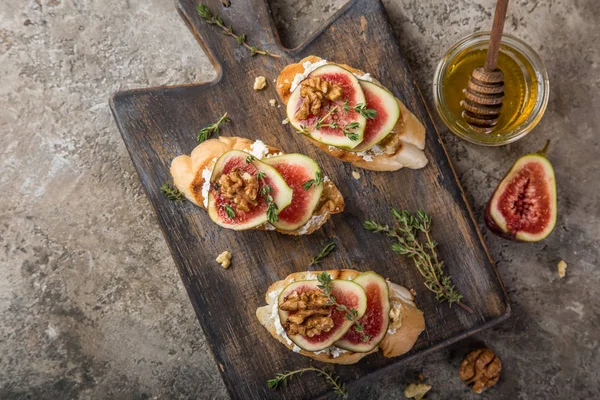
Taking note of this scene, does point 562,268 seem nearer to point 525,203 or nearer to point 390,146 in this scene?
point 525,203

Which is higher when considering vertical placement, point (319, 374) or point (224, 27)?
point (224, 27)

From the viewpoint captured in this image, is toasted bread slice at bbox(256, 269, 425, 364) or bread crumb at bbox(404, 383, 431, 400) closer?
toasted bread slice at bbox(256, 269, 425, 364)

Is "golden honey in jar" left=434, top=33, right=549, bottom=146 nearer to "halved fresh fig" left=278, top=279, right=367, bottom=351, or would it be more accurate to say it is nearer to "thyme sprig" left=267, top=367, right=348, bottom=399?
"halved fresh fig" left=278, top=279, right=367, bottom=351

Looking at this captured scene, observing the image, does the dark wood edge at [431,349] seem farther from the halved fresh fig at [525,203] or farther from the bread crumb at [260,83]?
the bread crumb at [260,83]

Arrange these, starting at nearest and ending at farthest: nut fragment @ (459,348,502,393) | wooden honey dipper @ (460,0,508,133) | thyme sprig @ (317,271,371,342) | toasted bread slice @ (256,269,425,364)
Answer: thyme sprig @ (317,271,371,342), wooden honey dipper @ (460,0,508,133), toasted bread slice @ (256,269,425,364), nut fragment @ (459,348,502,393)

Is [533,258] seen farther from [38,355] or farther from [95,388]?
[38,355]

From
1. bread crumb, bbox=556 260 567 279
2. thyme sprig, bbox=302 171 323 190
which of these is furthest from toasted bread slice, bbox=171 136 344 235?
bread crumb, bbox=556 260 567 279

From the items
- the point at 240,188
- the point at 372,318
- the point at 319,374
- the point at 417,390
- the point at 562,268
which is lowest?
the point at 417,390

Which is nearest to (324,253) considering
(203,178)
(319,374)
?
(319,374)
